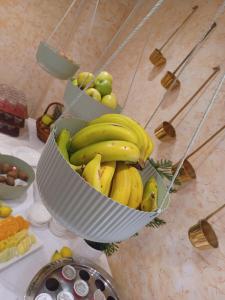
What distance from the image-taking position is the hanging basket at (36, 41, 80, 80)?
956 millimetres

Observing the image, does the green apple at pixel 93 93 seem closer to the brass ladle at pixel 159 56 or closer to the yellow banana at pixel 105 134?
the yellow banana at pixel 105 134

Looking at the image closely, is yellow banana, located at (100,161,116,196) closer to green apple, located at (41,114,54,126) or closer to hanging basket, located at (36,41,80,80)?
hanging basket, located at (36,41,80,80)

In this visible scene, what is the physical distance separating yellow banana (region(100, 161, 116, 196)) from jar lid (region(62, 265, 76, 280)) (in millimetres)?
530

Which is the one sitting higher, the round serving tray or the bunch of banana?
the bunch of banana

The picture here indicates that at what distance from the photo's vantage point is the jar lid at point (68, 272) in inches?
28.5

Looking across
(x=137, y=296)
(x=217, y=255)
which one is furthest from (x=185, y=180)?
(x=137, y=296)

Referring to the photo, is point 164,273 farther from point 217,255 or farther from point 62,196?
point 62,196

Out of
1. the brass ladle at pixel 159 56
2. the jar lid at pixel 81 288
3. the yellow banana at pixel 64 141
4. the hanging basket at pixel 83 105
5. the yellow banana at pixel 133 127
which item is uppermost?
the brass ladle at pixel 159 56

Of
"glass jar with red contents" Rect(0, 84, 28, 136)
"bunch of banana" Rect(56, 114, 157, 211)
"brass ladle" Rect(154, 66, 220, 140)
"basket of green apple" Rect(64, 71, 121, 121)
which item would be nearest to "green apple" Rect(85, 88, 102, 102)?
"basket of green apple" Rect(64, 71, 121, 121)

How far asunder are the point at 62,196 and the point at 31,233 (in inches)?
27.2

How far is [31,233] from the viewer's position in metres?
0.90

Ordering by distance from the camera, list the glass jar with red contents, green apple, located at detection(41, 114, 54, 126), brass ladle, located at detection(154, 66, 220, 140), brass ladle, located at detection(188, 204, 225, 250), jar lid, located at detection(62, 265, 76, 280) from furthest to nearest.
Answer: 1. green apple, located at detection(41, 114, 54, 126)
2. the glass jar with red contents
3. brass ladle, located at detection(154, 66, 220, 140)
4. jar lid, located at detection(62, 265, 76, 280)
5. brass ladle, located at detection(188, 204, 225, 250)

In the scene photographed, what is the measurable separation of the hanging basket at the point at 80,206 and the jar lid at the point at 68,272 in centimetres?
48

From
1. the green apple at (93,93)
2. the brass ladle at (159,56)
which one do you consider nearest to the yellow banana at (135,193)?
the green apple at (93,93)
